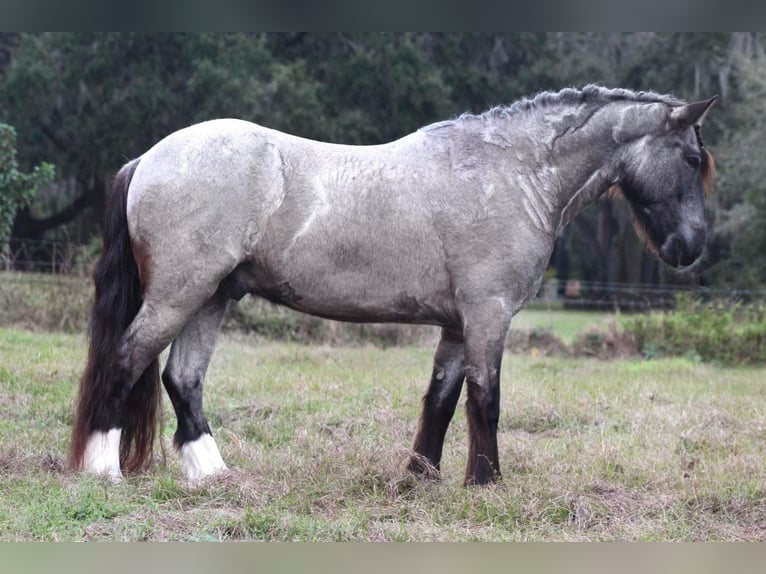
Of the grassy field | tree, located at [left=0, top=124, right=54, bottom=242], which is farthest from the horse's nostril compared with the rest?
tree, located at [left=0, top=124, right=54, bottom=242]

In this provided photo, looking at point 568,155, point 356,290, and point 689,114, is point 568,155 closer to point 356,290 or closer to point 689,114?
point 689,114

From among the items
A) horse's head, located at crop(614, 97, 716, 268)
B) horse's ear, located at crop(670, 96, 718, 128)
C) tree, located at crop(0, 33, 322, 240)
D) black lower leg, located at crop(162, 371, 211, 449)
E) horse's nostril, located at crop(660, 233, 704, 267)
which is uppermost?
tree, located at crop(0, 33, 322, 240)

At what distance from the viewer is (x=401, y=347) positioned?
492 inches

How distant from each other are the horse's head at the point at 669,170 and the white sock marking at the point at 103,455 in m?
3.47

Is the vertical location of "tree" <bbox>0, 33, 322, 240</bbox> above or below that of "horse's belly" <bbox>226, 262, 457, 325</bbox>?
above

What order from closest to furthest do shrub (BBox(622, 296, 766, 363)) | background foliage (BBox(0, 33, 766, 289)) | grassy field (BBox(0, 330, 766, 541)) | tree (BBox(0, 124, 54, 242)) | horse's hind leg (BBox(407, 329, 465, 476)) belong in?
grassy field (BBox(0, 330, 766, 541))
horse's hind leg (BBox(407, 329, 465, 476))
tree (BBox(0, 124, 54, 242))
shrub (BBox(622, 296, 766, 363))
background foliage (BBox(0, 33, 766, 289))

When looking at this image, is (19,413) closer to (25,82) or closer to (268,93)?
(268,93)

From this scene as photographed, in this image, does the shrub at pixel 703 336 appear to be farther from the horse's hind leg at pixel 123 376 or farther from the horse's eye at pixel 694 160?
the horse's hind leg at pixel 123 376

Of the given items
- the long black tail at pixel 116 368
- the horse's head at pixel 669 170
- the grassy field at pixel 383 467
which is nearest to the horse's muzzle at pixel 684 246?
the horse's head at pixel 669 170

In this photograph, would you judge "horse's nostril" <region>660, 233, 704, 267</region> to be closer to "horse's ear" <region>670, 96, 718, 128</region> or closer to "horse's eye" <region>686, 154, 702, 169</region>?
"horse's eye" <region>686, 154, 702, 169</region>

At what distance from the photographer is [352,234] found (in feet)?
17.2

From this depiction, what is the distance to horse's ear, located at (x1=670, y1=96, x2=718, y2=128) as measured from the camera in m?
5.39

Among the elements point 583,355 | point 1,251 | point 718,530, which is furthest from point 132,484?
point 583,355

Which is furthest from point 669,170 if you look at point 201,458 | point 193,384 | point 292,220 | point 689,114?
point 201,458
